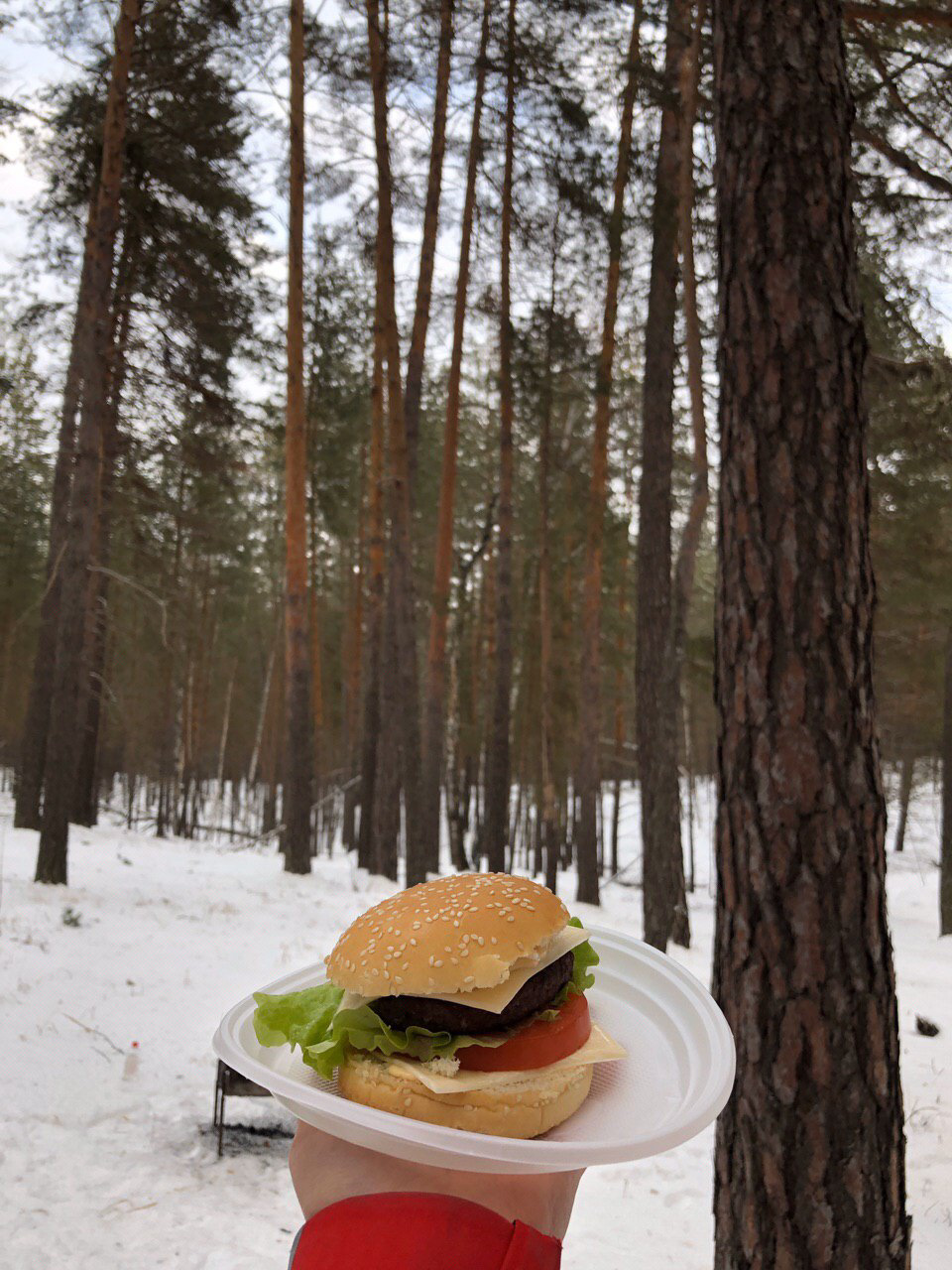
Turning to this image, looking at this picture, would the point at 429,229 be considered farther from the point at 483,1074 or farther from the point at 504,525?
the point at 483,1074

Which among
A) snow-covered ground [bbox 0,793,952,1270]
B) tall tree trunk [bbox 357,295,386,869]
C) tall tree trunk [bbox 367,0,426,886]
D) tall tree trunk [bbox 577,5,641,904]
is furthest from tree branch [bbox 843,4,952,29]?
tall tree trunk [bbox 357,295,386,869]

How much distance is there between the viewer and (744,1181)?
268cm

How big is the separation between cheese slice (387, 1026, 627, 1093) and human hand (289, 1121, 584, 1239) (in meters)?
0.15

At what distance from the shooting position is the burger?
159 centimetres

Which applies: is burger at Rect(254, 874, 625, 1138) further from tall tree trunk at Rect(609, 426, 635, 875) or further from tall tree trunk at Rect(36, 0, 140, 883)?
tall tree trunk at Rect(609, 426, 635, 875)

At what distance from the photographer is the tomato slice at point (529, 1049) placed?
166cm

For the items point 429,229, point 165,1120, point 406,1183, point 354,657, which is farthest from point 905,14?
point 354,657

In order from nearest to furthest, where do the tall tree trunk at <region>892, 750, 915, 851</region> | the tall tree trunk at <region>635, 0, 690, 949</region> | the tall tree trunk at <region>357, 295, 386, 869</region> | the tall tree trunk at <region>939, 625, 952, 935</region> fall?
the tall tree trunk at <region>635, 0, 690, 949</region>
the tall tree trunk at <region>939, 625, 952, 935</region>
the tall tree trunk at <region>357, 295, 386, 869</region>
the tall tree trunk at <region>892, 750, 915, 851</region>

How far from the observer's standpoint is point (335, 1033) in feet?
5.48

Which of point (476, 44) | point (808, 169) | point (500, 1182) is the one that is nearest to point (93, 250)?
point (476, 44)

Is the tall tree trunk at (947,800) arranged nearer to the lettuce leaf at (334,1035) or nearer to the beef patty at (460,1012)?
the beef patty at (460,1012)

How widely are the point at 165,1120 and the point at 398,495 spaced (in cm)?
864

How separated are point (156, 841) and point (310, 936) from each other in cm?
857

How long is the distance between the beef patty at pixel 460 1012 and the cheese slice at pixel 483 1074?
0.08 metres
